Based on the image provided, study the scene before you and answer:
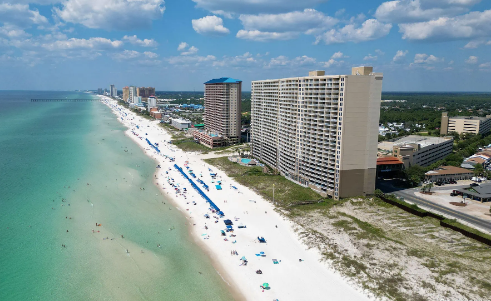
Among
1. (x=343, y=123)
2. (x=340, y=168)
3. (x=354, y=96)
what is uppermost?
(x=354, y=96)

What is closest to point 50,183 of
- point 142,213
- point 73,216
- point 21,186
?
point 21,186

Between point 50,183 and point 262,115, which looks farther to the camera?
point 262,115

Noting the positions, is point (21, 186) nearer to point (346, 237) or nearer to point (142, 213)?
point (142, 213)

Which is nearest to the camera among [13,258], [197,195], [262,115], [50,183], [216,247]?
[13,258]

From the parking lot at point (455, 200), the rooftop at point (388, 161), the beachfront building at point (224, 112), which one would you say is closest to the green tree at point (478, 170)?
the parking lot at point (455, 200)

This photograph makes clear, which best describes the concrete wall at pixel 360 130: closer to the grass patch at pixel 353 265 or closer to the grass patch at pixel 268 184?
the grass patch at pixel 268 184

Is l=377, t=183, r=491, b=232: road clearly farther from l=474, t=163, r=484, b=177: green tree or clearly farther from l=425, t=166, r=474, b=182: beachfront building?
l=474, t=163, r=484, b=177: green tree

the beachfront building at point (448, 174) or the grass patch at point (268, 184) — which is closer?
the grass patch at point (268, 184)
